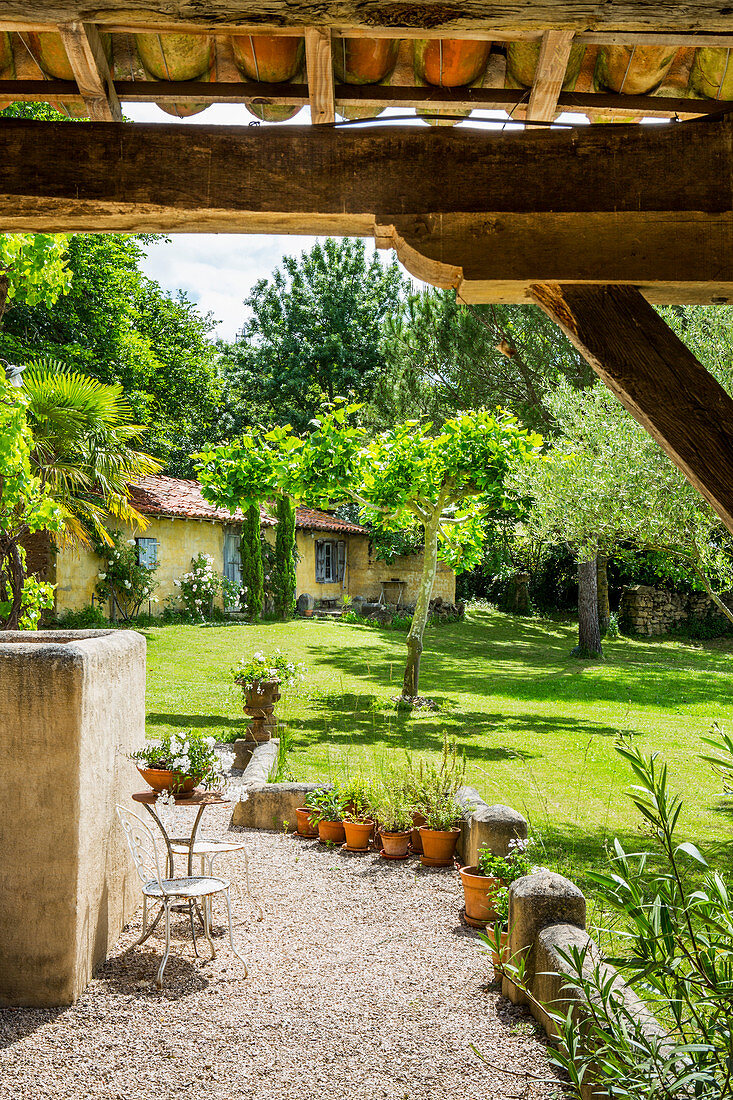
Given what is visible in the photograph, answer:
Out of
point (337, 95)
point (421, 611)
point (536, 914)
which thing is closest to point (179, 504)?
point (421, 611)

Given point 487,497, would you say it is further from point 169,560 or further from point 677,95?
point 169,560

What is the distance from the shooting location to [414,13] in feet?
6.21

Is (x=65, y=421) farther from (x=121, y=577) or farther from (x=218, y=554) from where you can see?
(x=218, y=554)

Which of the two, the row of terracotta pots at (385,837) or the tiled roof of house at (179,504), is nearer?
the row of terracotta pots at (385,837)

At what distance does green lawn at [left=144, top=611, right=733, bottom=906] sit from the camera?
285 inches

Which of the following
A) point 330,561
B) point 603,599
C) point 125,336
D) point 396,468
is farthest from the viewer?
point 330,561

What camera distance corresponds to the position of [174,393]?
23.3 metres

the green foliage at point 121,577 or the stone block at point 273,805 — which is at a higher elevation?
the green foliage at point 121,577

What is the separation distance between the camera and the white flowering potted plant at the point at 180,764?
13.9ft

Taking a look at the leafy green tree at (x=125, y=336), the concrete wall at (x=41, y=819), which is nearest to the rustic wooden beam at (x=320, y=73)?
the concrete wall at (x=41, y=819)

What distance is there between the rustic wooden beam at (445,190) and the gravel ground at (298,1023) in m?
2.68

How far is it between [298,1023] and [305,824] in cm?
287

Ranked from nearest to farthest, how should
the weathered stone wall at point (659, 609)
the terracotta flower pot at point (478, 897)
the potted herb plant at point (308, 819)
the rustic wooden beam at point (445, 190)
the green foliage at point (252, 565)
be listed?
1. the rustic wooden beam at point (445, 190)
2. the terracotta flower pot at point (478, 897)
3. the potted herb plant at point (308, 819)
4. the green foliage at point (252, 565)
5. the weathered stone wall at point (659, 609)

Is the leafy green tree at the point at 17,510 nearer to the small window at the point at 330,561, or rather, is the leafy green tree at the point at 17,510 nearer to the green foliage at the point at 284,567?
the green foliage at the point at 284,567
